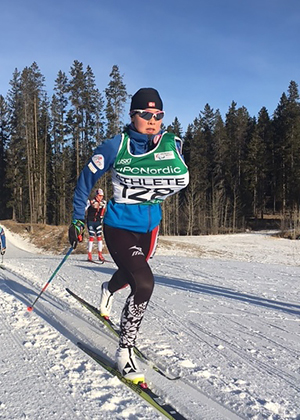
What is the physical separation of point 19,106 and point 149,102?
1674 inches

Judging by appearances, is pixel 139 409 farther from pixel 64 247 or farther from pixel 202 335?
pixel 64 247

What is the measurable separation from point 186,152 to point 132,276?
50738 millimetres

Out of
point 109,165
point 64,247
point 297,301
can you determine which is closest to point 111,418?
point 109,165

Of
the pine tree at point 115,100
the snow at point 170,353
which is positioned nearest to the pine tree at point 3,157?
the pine tree at point 115,100

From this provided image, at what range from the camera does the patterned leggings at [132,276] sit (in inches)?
110

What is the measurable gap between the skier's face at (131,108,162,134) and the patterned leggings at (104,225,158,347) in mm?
857

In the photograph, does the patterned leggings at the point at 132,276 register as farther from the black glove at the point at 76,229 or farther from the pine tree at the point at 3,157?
the pine tree at the point at 3,157

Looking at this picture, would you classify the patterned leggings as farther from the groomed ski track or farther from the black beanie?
the black beanie

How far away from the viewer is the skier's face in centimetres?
299

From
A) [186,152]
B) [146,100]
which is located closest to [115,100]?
[186,152]

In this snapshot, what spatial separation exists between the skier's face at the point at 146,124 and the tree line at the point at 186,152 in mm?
32341

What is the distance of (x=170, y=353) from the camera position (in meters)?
3.23

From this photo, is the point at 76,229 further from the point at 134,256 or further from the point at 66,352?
the point at 66,352

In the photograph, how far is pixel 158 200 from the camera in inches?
123
